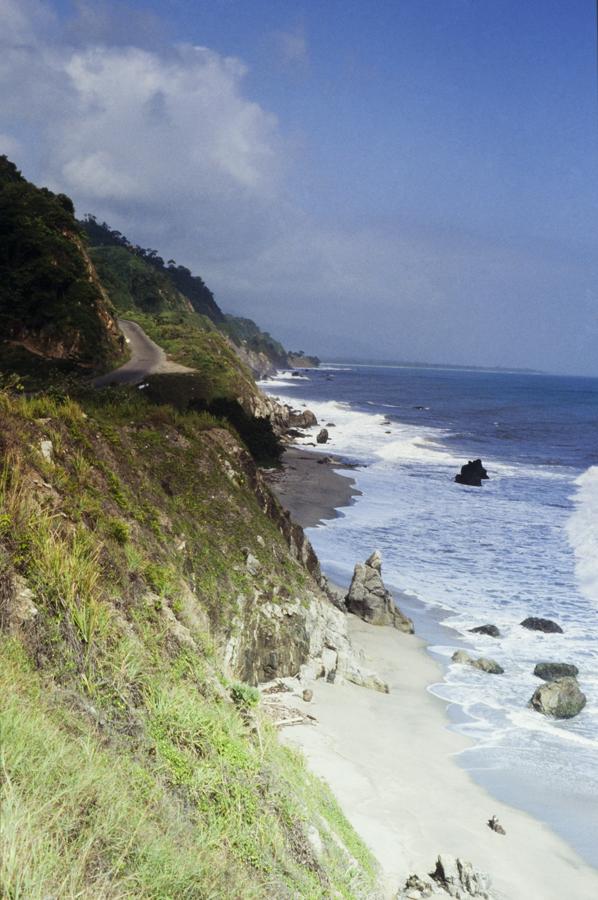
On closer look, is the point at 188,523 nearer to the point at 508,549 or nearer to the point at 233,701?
the point at 233,701

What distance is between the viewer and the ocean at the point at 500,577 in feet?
39.7

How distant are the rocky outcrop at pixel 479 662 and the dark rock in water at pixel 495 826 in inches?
253

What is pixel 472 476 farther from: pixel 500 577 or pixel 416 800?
pixel 416 800

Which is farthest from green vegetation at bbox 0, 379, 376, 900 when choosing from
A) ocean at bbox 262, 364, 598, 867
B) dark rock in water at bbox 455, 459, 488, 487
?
dark rock in water at bbox 455, 459, 488, 487

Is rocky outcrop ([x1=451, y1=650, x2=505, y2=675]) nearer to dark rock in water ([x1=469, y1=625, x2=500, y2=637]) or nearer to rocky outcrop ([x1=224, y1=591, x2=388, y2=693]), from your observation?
dark rock in water ([x1=469, y1=625, x2=500, y2=637])

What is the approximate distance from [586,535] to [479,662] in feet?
58.6

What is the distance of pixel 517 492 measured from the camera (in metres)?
43.6

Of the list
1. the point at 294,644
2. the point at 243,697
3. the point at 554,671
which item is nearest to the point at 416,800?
the point at 294,644

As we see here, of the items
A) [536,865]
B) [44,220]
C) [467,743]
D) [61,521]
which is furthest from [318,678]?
[44,220]

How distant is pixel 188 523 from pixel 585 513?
31157 millimetres

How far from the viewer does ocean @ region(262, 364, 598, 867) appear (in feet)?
39.7

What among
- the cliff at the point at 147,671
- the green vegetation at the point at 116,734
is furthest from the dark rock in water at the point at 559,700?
the green vegetation at the point at 116,734

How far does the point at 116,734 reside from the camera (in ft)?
16.8

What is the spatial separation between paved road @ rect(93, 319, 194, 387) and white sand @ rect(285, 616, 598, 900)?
3102cm
